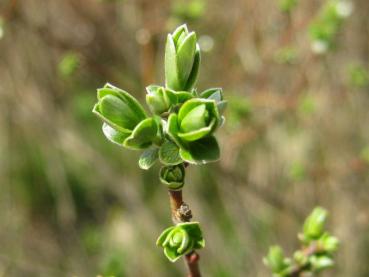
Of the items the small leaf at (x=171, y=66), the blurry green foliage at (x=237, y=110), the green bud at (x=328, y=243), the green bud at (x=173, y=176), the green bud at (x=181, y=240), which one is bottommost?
the green bud at (x=181, y=240)

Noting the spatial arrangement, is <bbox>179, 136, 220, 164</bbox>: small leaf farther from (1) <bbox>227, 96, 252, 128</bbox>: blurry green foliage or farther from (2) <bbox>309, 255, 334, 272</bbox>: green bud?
(1) <bbox>227, 96, 252, 128</bbox>: blurry green foliage

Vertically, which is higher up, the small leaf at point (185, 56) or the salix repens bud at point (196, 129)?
the small leaf at point (185, 56)

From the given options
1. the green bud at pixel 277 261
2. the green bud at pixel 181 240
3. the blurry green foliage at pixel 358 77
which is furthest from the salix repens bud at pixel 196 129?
the blurry green foliage at pixel 358 77

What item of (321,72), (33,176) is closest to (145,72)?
(321,72)

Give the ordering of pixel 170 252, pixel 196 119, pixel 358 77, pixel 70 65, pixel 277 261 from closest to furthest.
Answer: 1. pixel 196 119
2. pixel 170 252
3. pixel 277 261
4. pixel 70 65
5. pixel 358 77

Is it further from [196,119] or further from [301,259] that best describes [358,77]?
[196,119]

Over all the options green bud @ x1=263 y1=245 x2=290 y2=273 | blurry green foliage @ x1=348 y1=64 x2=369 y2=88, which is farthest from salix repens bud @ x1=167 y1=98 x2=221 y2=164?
blurry green foliage @ x1=348 y1=64 x2=369 y2=88

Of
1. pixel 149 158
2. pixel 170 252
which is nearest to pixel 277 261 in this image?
pixel 170 252

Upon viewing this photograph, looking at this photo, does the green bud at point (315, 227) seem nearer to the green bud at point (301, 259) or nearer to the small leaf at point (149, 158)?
the green bud at point (301, 259)
